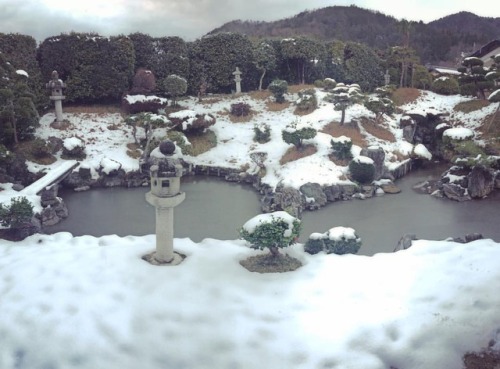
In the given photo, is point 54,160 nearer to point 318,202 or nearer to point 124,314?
Answer: point 318,202

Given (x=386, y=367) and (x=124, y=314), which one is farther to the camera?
(x=124, y=314)

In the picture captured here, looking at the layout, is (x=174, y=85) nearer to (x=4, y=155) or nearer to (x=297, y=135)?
(x=297, y=135)

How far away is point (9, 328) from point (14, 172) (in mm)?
14073

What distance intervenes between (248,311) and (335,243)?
4.06m

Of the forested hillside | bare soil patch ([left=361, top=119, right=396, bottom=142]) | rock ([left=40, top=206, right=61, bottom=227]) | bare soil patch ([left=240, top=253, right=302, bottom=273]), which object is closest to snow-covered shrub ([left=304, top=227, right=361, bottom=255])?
bare soil patch ([left=240, top=253, right=302, bottom=273])

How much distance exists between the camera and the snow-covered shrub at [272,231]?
10.9m

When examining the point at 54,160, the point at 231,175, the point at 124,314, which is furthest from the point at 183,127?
the point at 124,314

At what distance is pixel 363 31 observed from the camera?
75.6m

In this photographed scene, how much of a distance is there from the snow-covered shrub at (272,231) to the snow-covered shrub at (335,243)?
106cm

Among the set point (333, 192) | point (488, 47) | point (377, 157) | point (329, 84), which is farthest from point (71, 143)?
point (488, 47)

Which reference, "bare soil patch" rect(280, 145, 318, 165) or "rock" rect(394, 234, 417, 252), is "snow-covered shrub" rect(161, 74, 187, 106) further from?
"rock" rect(394, 234, 417, 252)

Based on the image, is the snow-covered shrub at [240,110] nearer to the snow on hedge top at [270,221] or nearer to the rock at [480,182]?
the rock at [480,182]

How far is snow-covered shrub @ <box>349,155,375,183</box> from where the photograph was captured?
65.3 feet

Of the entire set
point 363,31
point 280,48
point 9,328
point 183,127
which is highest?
point 363,31
